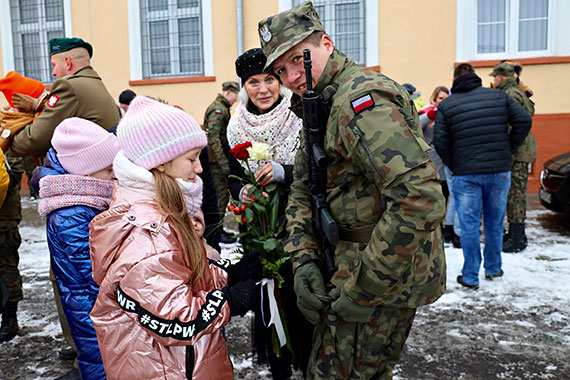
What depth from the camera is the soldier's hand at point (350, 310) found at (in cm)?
182

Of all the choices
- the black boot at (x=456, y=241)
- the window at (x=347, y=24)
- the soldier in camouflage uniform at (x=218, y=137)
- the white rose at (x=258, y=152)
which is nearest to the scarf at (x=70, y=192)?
the white rose at (x=258, y=152)

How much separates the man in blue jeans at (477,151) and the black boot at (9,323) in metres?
3.89

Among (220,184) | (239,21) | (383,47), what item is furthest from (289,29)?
(239,21)

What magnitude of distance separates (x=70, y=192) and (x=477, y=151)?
140 inches

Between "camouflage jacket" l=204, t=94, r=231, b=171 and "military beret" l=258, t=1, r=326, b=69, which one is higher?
"military beret" l=258, t=1, r=326, b=69

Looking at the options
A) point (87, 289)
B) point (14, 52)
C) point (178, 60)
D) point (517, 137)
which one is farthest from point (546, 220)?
point (14, 52)

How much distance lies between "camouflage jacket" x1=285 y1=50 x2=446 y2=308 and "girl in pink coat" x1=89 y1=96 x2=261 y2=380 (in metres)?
0.49

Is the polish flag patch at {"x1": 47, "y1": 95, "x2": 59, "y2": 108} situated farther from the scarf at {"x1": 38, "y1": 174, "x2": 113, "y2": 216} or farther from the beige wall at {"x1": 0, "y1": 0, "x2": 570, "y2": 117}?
the beige wall at {"x1": 0, "y1": 0, "x2": 570, "y2": 117}

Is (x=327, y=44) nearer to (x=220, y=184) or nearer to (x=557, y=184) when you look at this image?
(x=220, y=184)

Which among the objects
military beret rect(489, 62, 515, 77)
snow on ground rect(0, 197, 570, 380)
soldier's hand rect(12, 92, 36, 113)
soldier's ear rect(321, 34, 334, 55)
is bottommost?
snow on ground rect(0, 197, 570, 380)

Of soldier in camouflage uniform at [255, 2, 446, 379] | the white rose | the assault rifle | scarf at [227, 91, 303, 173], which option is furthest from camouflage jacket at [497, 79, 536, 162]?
the assault rifle

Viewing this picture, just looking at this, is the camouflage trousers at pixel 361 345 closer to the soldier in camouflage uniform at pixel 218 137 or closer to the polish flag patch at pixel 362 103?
the polish flag patch at pixel 362 103

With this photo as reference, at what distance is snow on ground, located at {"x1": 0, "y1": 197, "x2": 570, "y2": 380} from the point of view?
3.28 metres

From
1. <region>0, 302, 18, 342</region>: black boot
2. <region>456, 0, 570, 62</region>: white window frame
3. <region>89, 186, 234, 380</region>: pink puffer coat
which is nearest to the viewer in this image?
<region>89, 186, 234, 380</region>: pink puffer coat
